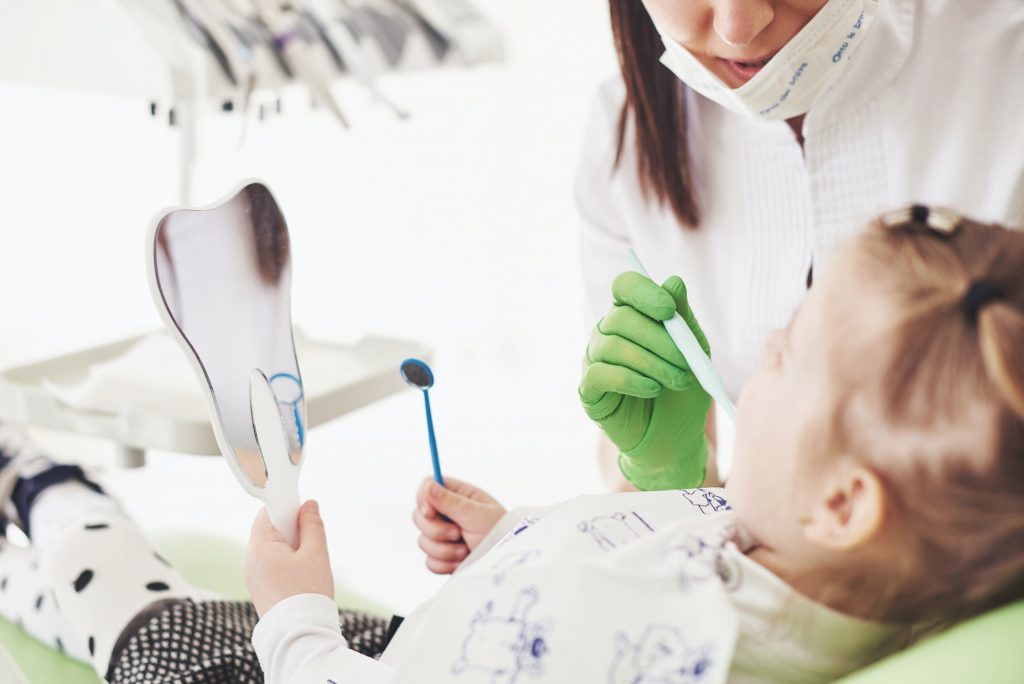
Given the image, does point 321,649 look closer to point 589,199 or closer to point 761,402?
point 761,402

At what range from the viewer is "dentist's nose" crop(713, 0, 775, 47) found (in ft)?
3.02

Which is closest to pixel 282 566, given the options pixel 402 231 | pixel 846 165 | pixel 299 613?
pixel 299 613

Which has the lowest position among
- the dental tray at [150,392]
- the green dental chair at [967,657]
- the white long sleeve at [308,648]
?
the dental tray at [150,392]

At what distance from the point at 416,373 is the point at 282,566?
198 mm

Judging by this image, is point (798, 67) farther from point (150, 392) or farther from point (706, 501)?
point (150, 392)

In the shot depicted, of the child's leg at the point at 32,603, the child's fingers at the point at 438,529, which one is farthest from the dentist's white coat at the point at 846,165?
the child's leg at the point at 32,603

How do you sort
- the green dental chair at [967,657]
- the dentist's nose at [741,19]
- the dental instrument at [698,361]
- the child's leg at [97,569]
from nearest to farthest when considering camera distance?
the green dental chair at [967,657], the dental instrument at [698,361], the dentist's nose at [741,19], the child's leg at [97,569]

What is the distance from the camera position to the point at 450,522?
3.16 ft

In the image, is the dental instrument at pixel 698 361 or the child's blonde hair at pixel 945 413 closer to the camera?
the child's blonde hair at pixel 945 413

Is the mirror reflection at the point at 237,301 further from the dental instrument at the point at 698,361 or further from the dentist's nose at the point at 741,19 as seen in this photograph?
the dentist's nose at the point at 741,19

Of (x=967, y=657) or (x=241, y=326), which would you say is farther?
(x=241, y=326)

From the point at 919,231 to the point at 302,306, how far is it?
2.35 meters

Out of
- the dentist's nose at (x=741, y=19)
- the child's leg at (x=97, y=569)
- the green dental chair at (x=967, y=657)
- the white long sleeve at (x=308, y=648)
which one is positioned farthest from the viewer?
the child's leg at (x=97, y=569)

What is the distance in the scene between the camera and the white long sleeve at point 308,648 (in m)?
0.71
